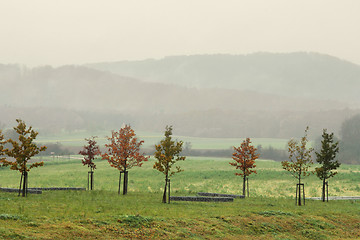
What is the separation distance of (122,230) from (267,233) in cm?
1264

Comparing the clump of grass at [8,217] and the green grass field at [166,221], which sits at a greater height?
the clump of grass at [8,217]

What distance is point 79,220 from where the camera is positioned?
29.9 meters

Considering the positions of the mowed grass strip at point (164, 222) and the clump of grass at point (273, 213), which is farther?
the clump of grass at point (273, 213)

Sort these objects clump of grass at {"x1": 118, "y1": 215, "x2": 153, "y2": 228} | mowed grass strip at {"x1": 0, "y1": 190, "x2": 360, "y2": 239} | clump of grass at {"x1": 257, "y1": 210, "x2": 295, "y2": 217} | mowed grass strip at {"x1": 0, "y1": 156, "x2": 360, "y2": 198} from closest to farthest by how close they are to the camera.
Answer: mowed grass strip at {"x1": 0, "y1": 190, "x2": 360, "y2": 239}, clump of grass at {"x1": 118, "y1": 215, "x2": 153, "y2": 228}, clump of grass at {"x1": 257, "y1": 210, "x2": 295, "y2": 217}, mowed grass strip at {"x1": 0, "y1": 156, "x2": 360, "y2": 198}

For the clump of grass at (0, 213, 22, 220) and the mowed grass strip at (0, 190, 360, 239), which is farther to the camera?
the clump of grass at (0, 213, 22, 220)

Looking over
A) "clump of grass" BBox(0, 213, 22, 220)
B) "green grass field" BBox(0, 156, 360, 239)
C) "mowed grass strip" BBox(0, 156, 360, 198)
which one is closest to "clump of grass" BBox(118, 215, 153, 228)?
"green grass field" BBox(0, 156, 360, 239)

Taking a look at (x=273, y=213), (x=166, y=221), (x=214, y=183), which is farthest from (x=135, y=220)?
(x=214, y=183)

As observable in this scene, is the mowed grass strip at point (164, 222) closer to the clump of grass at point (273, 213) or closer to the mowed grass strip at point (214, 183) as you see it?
the clump of grass at point (273, 213)

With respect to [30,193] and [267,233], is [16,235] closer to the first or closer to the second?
[267,233]

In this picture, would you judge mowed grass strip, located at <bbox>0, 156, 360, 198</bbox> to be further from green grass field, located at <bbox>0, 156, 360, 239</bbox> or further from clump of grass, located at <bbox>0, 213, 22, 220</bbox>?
clump of grass, located at <bbox>0, 213, 22, 220</bbox>

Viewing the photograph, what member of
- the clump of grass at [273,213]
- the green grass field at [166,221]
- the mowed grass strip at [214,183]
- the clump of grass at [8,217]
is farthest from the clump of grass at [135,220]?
the mowed grass strip at [214,183]

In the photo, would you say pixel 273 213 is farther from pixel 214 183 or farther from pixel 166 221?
pixel 214 183

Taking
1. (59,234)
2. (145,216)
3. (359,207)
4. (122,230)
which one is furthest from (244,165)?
(59,234)

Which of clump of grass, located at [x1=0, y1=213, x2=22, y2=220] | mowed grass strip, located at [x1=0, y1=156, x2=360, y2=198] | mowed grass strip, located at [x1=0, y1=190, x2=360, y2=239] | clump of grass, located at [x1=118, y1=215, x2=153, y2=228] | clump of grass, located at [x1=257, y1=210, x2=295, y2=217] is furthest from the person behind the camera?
mowed grass strip, located at [x1=0, y1=156, x2=360, y2=198]
